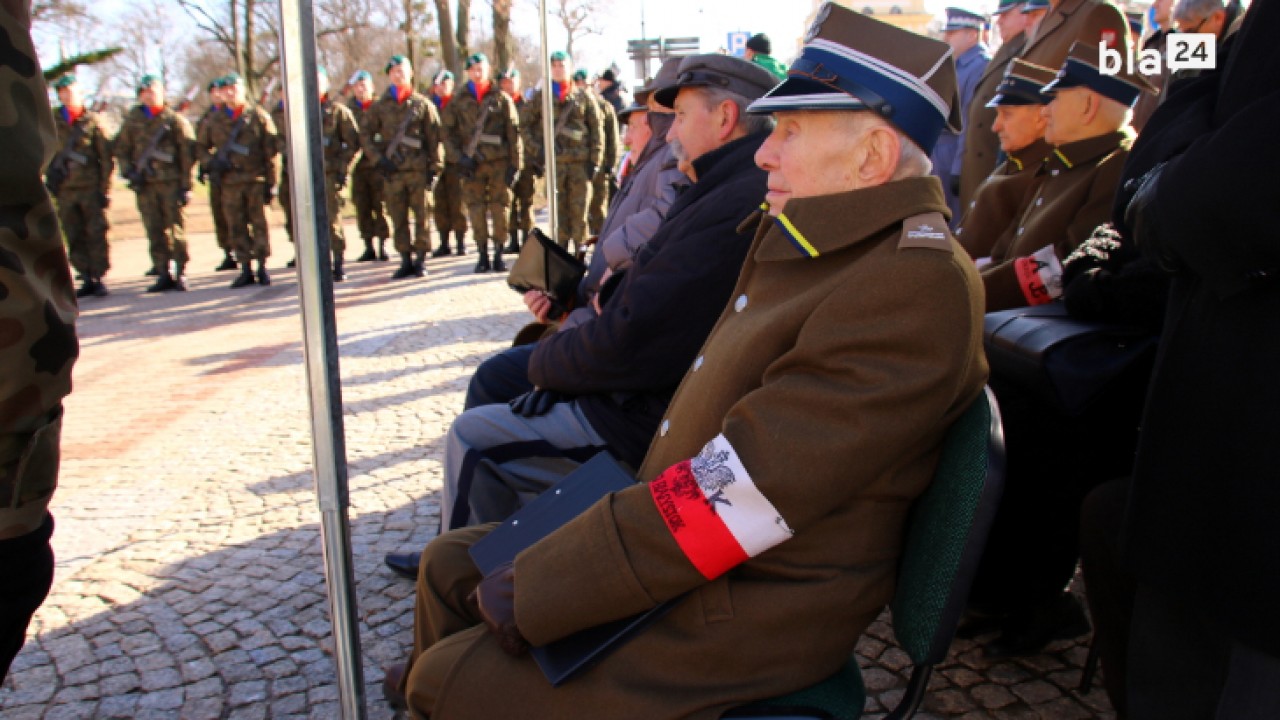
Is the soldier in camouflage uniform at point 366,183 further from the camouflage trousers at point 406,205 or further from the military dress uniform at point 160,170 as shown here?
the military dress uniform at point 160,170

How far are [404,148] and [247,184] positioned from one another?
5.83ft

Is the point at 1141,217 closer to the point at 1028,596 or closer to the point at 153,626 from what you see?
the point at 1028,596

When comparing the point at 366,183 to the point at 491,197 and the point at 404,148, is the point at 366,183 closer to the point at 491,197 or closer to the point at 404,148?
the point at 404,148

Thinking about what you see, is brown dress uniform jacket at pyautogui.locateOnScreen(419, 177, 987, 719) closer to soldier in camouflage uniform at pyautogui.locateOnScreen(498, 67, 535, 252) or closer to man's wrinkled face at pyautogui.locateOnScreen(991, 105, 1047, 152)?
man's wrinkled face at pyautogui.locateOnScreen(991, 105, 1047, 152)

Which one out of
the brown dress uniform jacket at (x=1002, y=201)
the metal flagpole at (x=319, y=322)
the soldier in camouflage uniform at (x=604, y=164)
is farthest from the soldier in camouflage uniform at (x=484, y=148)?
the metal flagpole at (x=319, y=322)

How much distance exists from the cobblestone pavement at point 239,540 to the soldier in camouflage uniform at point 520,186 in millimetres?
4973

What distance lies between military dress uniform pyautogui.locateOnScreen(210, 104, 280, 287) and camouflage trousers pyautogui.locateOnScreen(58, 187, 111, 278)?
1.28 meters

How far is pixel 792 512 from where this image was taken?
1.48m

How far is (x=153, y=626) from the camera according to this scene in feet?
9.80

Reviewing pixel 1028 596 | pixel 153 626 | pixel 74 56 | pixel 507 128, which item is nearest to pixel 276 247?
pixel 74 56

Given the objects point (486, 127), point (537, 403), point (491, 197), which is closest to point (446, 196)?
point (491, 197)

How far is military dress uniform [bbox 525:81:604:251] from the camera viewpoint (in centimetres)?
1165

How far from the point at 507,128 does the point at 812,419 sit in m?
10.9

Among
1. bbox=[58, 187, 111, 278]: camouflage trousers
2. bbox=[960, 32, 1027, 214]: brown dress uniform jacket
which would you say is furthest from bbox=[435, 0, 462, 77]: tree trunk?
bbox=[960, 32, 1027, 214]: brown dress uniform jacket
